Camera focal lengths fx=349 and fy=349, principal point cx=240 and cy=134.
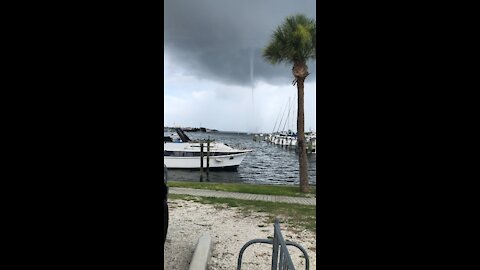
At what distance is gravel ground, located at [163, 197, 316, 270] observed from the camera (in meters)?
5.11

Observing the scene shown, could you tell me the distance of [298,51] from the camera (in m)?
13.8

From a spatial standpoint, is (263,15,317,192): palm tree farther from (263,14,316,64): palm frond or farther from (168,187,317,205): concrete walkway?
(168,187,317,205): concrete walkway

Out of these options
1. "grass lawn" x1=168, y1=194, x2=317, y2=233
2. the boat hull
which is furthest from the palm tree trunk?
the boat hull

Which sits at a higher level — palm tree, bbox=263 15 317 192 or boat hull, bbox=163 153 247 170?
palm tree, bbox=263 15 317 192

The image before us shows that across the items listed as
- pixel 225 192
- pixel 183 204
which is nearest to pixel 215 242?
pixel 183 204

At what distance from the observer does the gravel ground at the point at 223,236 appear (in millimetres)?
5113

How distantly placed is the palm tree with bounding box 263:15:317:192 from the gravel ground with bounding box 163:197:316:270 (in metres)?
6.00

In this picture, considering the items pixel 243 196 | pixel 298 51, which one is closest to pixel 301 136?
pixel 298 51

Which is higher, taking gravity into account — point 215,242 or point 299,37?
point 299,37

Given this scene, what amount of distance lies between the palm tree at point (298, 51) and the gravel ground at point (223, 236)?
6.00 meters
